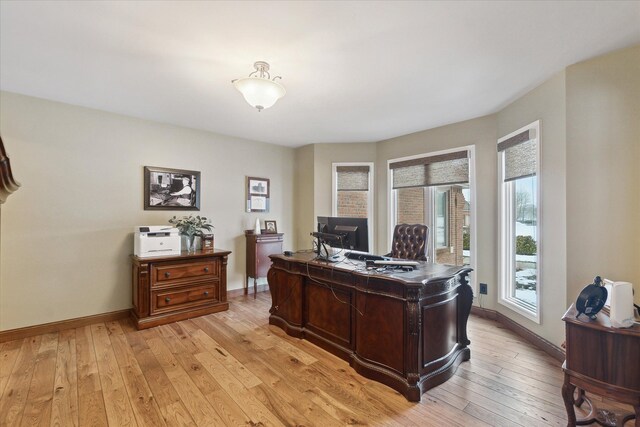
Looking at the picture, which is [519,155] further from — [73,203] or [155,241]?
[73,203]

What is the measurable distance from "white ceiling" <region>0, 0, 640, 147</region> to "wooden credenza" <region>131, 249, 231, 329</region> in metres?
1.85

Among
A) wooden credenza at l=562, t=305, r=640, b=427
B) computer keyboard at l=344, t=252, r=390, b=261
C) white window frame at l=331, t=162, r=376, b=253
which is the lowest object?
wooden credenza at l=562, t=305, r=640, b=427

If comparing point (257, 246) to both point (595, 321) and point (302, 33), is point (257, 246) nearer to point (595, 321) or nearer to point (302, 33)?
point (302, 33)

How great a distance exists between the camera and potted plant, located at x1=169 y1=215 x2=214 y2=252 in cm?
373

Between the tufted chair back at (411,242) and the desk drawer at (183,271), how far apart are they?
235cm

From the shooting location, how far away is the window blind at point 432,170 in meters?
3.82

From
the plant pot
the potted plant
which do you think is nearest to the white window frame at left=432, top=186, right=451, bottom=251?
the potted plant

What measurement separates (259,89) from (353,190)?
9.69ft

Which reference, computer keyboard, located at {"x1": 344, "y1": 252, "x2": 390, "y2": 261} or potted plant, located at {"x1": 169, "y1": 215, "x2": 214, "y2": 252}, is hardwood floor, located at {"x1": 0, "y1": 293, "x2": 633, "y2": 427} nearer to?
computer keyboard, located at {"x1": 344, "y1": 252, "x2": 390, "y2": 261}

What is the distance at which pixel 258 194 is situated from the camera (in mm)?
4781

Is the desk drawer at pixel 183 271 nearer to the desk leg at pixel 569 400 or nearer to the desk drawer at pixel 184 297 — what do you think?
the desk drawer at pixel 184 297

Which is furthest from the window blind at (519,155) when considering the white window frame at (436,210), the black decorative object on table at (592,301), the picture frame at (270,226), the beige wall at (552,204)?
the picture frame at (270,226)

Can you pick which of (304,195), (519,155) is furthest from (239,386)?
(519,155)

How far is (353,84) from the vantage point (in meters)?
2.70
